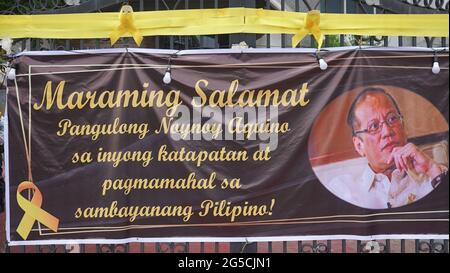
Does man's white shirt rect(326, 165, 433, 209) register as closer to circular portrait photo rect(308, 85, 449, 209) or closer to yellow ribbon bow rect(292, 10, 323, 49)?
circular portrait photo rect(308, 85, 449, 209)

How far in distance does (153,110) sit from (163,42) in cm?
127

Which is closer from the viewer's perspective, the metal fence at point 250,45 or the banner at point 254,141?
the banner at point 254,141

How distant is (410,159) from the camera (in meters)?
4.70

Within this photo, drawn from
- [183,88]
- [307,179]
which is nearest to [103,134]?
[183,88]

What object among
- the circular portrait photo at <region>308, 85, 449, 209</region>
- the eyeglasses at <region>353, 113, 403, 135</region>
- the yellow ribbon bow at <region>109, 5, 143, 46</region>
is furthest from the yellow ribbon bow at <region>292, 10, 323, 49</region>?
the yellow ribbon bow at <region>109, 5, 143, 46</region>

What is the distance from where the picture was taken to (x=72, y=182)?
4.77 m

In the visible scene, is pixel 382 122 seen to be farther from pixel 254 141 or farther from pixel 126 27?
pixel 126 27

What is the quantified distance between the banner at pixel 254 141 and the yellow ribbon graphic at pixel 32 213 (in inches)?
9.7

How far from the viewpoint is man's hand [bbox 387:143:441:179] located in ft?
15.4

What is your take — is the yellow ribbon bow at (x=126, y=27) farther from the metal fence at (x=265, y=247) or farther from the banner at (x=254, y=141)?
the metal fence at (x=265, y=247)

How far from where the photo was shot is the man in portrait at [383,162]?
4688mm

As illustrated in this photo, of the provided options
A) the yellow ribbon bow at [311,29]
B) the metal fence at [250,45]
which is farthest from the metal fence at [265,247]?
the yellow ribbon bow at [311,29]

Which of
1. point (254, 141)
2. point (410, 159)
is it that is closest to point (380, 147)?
point (410, 159)

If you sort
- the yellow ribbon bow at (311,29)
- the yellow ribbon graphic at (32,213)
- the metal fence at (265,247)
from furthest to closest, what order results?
the metal fence at (265,247) → the yellow ribbon graphic at (32,213) → the yellow ribbon bow at (311,29)
